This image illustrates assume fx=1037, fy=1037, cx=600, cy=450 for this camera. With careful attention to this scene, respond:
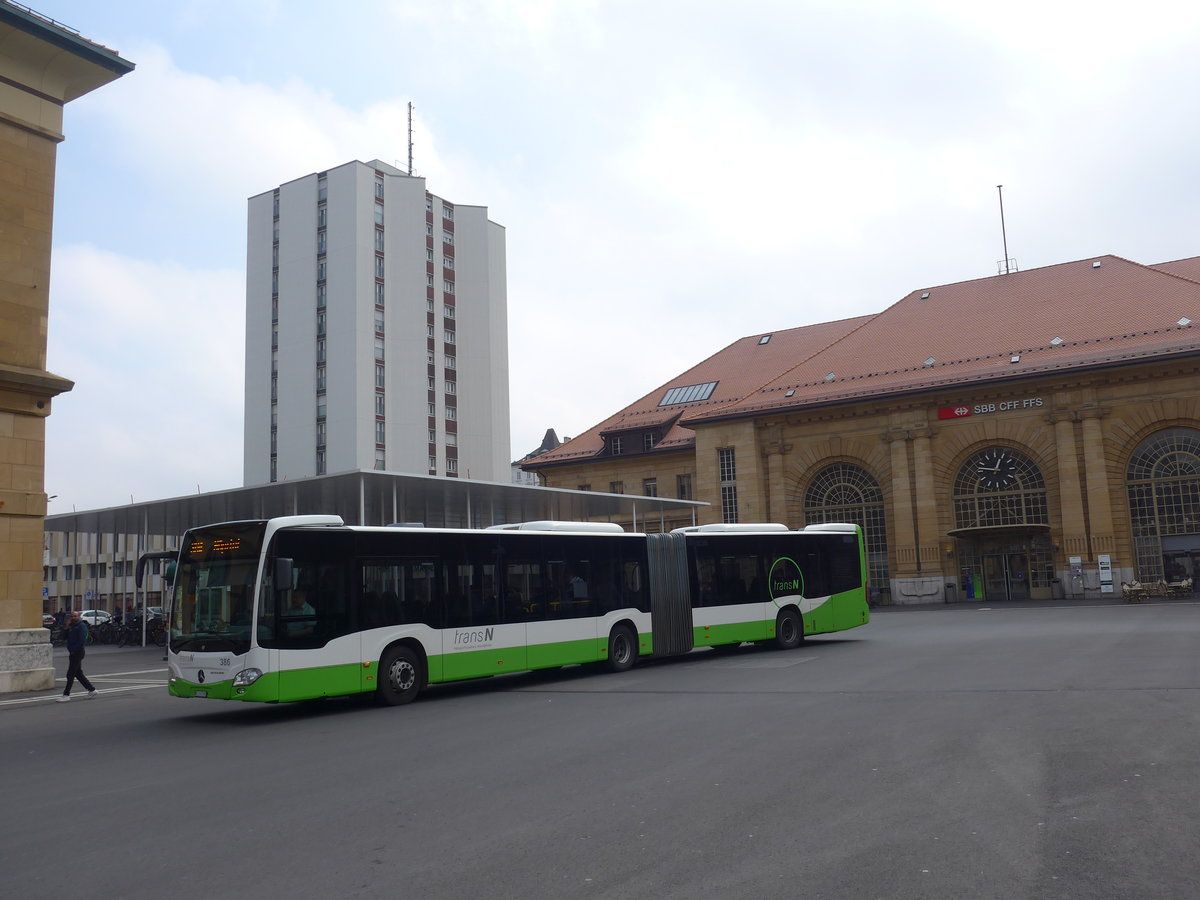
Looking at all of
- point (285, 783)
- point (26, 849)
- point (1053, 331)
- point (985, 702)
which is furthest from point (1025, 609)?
point (26, 849)

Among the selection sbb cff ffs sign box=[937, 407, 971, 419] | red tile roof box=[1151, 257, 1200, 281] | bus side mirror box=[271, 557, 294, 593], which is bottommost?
bus side mirror box=[271, 557, 294, 593]

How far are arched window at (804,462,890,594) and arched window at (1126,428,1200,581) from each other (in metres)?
11.0

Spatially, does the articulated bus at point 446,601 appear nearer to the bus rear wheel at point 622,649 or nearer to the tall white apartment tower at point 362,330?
the bus rear wheel at point 622,649

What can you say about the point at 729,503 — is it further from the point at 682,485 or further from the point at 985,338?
the point at 985,338

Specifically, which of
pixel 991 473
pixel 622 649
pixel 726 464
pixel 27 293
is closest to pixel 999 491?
pixel 991 473

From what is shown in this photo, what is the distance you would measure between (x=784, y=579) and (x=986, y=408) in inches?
1126

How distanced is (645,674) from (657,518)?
42985mm

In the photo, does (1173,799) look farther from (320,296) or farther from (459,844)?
(320,296)

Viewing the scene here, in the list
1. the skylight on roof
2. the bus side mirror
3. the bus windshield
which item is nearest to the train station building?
the skylight on roof

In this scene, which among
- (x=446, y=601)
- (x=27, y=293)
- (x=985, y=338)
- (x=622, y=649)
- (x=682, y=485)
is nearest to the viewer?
(x=446, y=601)

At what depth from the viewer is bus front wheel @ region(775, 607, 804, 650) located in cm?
2311

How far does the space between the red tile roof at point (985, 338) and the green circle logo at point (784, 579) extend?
Result: 1075 inches

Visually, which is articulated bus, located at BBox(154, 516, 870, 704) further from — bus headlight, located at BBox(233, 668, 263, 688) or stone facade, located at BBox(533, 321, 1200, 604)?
stone facade, located at BBox(533, 321, 1200, 604)

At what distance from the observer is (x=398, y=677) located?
15680mm
